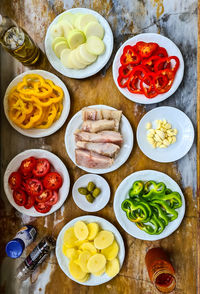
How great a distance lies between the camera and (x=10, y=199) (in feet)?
7.91

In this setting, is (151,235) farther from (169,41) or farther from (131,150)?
(169,41)

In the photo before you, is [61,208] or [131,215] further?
[61,208]

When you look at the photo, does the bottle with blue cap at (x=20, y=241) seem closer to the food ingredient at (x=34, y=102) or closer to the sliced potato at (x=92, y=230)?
the sliced potato at (x=92, y=230)

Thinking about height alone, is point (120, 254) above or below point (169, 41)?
below

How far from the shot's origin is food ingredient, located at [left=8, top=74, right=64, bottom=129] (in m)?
2.27

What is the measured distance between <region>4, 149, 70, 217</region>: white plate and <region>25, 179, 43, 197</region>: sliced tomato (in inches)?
6.0

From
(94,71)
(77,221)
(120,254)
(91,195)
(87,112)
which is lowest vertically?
(120,254)

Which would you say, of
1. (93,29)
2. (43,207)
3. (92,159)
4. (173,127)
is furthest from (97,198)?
(93,29)

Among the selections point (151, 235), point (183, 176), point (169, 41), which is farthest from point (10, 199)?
point (169, 41)

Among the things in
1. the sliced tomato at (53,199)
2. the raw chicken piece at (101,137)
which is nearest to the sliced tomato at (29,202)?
the sliced tomato at (53,199)

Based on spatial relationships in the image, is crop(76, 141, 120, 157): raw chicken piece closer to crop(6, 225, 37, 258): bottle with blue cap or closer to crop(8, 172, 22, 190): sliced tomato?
crop(8, 172, 22, 190): sliced tomato

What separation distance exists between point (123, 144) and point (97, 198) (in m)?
0.52

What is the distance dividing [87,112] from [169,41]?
2.91 feet

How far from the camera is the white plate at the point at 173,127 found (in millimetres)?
2281
